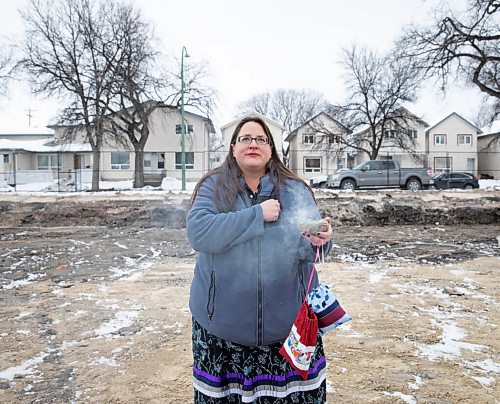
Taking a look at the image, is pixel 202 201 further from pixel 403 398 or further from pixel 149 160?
pixel 149 160

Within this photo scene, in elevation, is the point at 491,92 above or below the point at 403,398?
above

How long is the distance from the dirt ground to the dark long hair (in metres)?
1.49

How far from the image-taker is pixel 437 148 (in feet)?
143

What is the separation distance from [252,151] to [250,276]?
1.79 feet

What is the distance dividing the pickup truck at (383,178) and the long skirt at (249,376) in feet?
64.6

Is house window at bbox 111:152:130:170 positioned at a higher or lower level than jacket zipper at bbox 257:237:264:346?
higher

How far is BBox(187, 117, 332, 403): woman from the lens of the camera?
5.71 feet

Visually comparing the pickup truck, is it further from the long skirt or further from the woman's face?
the long skirt

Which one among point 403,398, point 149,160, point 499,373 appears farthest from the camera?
point 149,160

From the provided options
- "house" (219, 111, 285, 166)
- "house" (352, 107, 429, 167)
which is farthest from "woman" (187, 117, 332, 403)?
"house" (352, 107, 429, 167)

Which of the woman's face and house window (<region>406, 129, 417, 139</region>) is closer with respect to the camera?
the woman's face

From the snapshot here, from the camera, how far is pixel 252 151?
1.89 meters

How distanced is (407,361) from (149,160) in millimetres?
33076

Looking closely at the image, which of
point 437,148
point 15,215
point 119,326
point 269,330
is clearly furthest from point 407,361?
point 437,148
